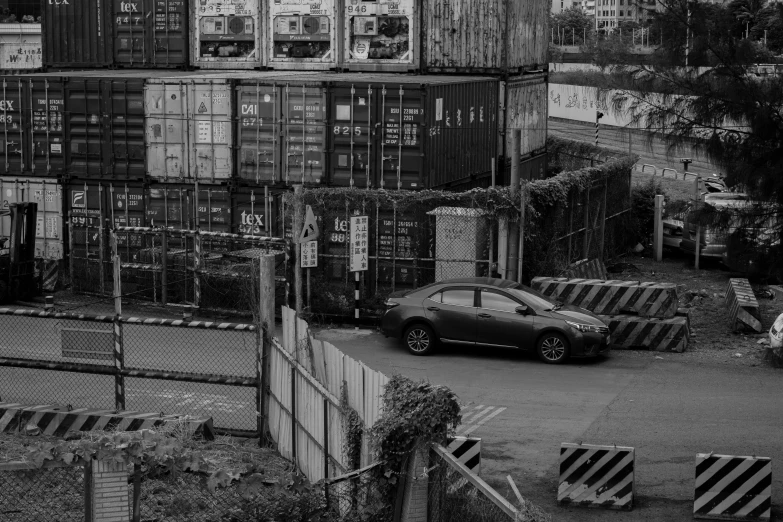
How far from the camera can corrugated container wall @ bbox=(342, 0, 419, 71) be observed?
2670 cm

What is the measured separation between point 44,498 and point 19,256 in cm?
1313

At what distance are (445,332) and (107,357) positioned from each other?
23.7 ft

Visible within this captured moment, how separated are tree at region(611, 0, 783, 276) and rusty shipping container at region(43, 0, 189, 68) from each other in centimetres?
1848

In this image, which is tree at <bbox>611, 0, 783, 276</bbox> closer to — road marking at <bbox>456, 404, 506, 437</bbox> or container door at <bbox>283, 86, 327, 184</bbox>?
road marking at <bbox>456, 404, 506, 437</bbox>

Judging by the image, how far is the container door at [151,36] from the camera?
2775 cm

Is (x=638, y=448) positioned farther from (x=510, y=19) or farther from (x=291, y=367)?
(x=510, y=19)

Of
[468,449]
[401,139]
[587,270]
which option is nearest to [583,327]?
[587,270]

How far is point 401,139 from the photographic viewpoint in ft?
73.4

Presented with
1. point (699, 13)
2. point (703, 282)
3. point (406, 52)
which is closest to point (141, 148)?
point (406, 52)

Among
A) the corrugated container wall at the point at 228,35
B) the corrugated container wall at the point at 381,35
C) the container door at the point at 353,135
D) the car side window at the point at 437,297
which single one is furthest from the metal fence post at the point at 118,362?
the corrugated container wall at the point at 228,35

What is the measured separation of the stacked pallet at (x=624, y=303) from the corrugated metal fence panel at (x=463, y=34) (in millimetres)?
8920

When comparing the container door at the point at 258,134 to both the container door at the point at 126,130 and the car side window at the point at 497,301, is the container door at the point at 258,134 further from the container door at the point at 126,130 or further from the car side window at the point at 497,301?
the car side window at the point at 497,301

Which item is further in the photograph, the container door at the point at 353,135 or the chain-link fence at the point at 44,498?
the container door at the point at 353,135

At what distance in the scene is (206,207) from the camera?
23.5 meters
